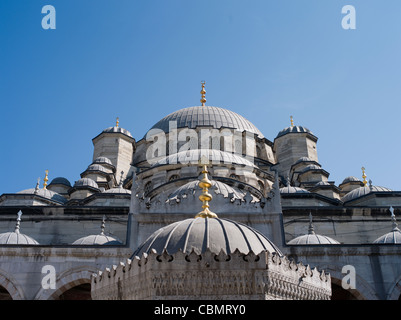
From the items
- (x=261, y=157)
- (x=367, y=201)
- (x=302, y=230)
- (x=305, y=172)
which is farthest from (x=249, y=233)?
(x=261, y=157)

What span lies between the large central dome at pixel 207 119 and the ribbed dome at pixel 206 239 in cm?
2530

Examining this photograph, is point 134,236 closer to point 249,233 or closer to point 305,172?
point 249,233

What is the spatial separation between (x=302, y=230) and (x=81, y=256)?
9533mm

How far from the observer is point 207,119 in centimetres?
3198

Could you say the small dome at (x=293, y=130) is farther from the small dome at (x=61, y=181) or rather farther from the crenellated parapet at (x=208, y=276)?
the crenellated parapet at (x=208, y=276)

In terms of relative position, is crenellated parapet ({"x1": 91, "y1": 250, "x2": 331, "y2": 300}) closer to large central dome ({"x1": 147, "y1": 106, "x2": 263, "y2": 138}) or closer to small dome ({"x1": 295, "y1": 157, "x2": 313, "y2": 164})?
small dome ({"x1": 295, "y1": 157, "x2": 313, "y2": 164})

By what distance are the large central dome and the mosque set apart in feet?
0.41

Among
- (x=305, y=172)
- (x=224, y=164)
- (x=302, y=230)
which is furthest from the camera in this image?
(x=305, y=172)

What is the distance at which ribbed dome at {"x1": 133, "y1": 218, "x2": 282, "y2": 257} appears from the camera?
523 centimetres

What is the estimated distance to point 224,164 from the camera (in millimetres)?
21391

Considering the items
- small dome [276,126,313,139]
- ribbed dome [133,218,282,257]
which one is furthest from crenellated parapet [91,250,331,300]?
small dome [276,126,313,139]

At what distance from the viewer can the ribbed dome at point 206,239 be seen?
5234mm

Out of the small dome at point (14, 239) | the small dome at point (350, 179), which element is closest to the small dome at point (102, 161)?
the small dome at point (14, 239)

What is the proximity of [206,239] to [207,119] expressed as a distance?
27.0m
